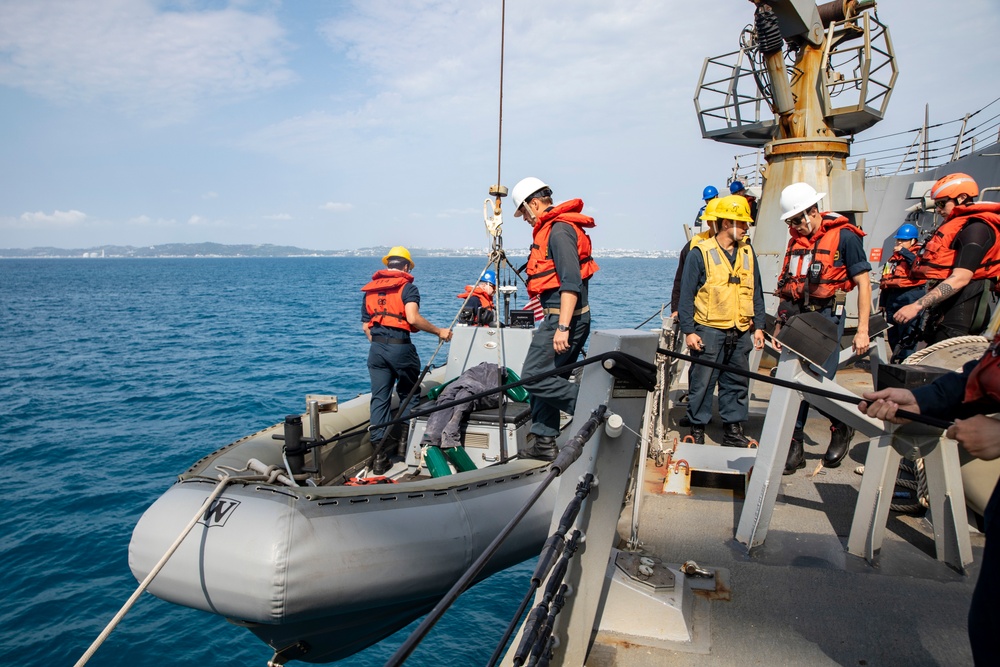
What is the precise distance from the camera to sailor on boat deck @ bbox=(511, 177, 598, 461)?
14.0 ft

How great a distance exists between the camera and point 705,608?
2705 millimetres

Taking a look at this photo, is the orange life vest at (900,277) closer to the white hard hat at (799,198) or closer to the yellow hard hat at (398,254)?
the white hard hat at (799,198)

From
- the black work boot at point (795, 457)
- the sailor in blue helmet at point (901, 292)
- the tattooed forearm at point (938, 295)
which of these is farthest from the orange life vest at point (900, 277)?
the black work boot at point (795, 457)

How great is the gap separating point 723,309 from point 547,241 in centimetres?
138

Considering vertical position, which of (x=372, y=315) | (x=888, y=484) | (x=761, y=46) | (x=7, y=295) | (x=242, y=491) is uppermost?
(x=761, y=46)

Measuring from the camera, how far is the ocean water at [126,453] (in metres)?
5.93

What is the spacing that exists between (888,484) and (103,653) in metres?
6.58

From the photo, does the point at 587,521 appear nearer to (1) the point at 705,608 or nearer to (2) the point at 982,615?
(1) the point at 705,608

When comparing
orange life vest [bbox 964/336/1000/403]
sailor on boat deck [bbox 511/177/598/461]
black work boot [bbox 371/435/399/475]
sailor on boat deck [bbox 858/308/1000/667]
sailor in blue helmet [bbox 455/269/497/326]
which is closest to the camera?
sailor on boat deck [bbox 858/308/1000/667]

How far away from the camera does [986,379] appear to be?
181cm

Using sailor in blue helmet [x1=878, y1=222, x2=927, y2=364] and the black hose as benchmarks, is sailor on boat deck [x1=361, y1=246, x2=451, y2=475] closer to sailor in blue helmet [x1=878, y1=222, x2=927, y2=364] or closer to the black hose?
the black hose

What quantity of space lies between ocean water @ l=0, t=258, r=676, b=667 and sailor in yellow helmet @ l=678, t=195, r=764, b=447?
10.7 ft

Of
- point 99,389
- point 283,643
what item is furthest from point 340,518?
point 99,389

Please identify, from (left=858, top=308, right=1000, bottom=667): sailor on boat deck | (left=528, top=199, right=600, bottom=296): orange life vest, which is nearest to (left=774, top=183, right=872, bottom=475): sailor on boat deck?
(left=528, top=199, right=600, bottom=296): orange life vest
